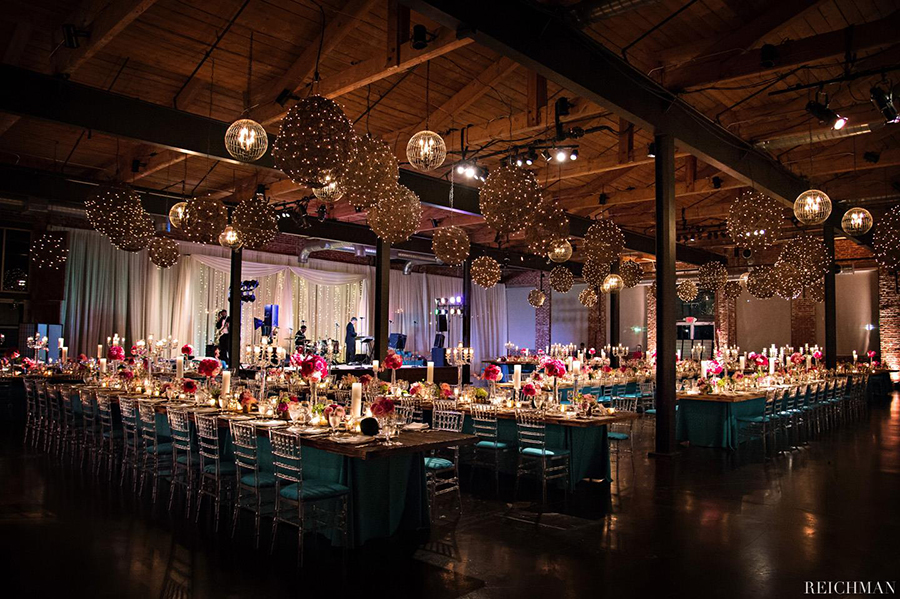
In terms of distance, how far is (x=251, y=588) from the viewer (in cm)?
412

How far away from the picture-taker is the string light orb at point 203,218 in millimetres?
7391

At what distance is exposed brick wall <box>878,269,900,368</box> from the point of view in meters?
18.4

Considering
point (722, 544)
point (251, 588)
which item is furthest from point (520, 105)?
point (251, 588)

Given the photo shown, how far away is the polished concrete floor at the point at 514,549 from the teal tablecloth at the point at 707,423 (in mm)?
2264

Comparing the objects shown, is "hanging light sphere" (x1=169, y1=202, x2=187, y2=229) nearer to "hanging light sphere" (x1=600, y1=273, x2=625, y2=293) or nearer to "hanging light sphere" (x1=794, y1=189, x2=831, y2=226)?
"hanging light sphere" (x1=794, y1=189, x2=831, y2=226)

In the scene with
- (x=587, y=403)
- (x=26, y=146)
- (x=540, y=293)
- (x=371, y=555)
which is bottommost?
(x=371, y=555)

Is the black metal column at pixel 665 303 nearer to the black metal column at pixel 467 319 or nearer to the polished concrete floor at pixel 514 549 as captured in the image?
the polished concrete floor at pixel 514 549

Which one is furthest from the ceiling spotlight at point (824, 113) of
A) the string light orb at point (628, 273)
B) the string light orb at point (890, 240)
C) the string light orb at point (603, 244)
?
the string light orb at point (628, 273)

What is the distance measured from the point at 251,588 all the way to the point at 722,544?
346cm

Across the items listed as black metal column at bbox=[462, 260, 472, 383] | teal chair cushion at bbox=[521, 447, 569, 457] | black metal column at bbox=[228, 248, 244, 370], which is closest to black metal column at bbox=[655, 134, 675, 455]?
teal chair cushion at bbox=[521, 447, 569, 457]

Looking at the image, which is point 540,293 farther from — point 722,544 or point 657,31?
Answer: point 722,544

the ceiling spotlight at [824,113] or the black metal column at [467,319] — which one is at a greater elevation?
the ceiling spotlight at [824,113]

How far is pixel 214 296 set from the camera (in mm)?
17531

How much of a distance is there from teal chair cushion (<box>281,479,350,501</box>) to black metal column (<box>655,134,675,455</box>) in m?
5.06
